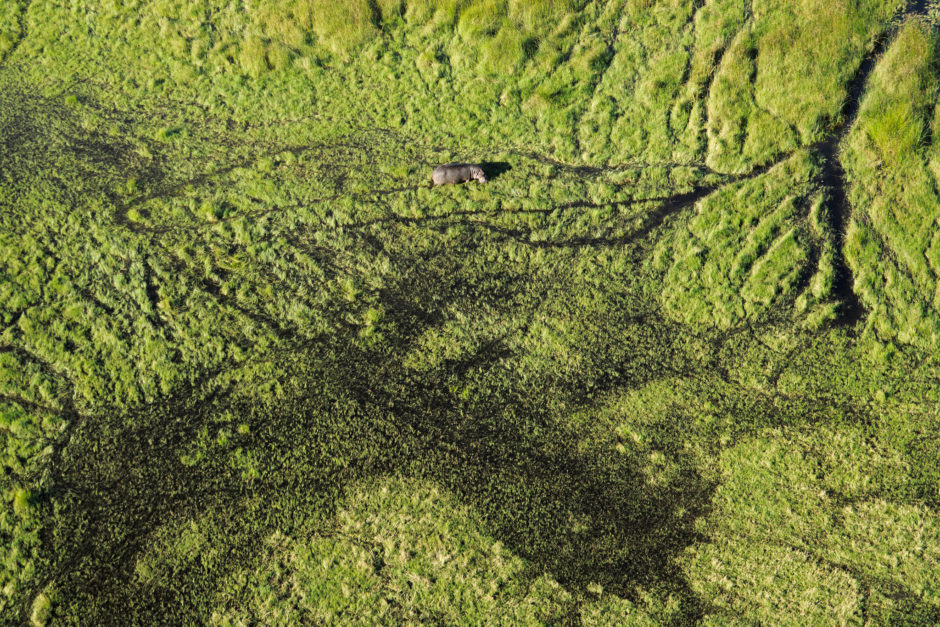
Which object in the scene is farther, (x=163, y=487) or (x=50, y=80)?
(x=50, y=80)

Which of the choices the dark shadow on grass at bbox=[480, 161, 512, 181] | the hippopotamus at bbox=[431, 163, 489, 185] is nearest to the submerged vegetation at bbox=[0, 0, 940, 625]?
the dark shadow on grass at bbox=[480, 161, 512, 181]

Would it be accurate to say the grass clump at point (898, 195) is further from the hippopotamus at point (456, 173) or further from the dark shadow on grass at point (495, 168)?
the hippopotamus at point (456, 173)

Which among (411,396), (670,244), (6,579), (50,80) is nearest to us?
(6,579)

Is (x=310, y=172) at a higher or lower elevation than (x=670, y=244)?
lower

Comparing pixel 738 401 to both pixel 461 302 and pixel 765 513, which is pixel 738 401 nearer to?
pixel 765 513

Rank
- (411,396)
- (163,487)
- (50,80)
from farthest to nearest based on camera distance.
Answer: (50,80), (411,396), (163,487)

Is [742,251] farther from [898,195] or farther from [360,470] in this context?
[360,470]

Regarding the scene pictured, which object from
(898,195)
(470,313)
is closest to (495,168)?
(470,313)

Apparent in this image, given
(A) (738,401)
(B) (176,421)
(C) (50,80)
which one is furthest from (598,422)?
(C) (50,80)
